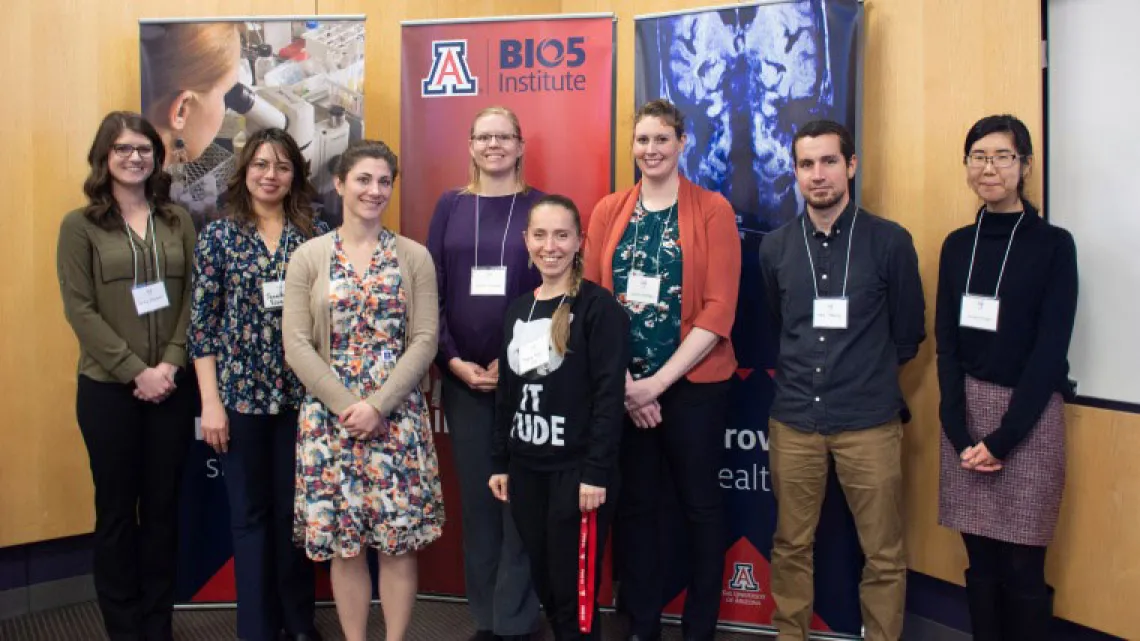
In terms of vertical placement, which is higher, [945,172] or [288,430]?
[945,172]

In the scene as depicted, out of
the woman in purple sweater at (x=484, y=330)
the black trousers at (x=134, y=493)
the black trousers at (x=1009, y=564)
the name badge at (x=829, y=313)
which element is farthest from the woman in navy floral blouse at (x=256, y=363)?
the black trousers at (x=1009, y=564)

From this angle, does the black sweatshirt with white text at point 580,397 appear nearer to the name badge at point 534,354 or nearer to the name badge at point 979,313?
the name badge at point 534,354

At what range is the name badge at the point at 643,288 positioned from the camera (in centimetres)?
248

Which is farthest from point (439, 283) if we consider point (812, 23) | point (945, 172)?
point (945, 172)

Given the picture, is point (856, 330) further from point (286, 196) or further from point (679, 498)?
point (286, 196)

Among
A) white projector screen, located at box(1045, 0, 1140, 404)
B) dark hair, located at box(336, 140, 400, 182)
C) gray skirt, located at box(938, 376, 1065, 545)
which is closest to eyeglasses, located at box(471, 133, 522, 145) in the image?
dark hair, located at box(336, 140, 400, 182)

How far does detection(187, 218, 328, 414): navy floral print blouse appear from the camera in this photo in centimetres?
251

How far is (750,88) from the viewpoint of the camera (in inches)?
111

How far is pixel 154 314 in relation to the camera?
2.61 meters

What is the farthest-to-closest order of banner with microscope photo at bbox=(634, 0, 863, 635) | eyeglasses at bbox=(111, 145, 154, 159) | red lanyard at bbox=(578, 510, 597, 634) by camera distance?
banner with microscope photo at bbox=(634, 0, 863, 635) → eyeglasses at bbox=(111, 145, 154, 159) → red lanyard at bbox=(578, 510, 597, 634)

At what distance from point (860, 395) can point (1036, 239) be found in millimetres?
642

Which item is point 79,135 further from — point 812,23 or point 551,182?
point 812,23

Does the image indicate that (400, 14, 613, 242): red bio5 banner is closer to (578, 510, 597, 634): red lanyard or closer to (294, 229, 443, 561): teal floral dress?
(294, 229, 443, 561): teal floral dress

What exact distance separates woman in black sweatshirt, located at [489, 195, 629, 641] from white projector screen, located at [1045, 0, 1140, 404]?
4.69 feet
